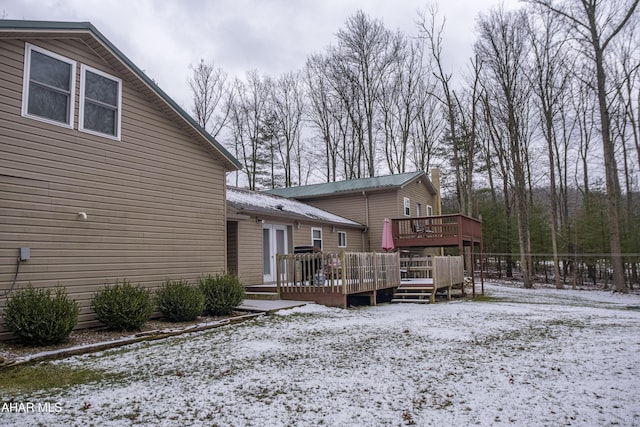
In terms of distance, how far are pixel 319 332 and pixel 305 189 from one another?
15.3 m

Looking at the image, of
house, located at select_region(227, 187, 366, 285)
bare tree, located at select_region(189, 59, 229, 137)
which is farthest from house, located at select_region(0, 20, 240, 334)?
bare tree, located at select_region(189, 59, 229, 137)

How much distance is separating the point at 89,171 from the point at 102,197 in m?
0.50

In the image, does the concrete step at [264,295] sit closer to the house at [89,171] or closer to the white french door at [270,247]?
the house at [89,171]

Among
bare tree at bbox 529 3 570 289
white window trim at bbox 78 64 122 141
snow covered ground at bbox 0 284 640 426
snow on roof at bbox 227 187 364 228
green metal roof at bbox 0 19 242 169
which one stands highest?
bare tree at bbox 529 3 570 289

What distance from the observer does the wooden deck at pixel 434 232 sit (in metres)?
15.3

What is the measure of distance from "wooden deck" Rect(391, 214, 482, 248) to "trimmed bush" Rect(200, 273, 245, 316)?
8850mm

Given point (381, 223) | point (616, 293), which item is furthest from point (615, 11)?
point (381, 223)

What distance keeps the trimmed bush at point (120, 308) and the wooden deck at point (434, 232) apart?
11.1m

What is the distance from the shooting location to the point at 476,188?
32.0 m

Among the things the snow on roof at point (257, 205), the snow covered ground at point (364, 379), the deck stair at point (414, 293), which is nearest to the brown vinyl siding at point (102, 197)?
the snow on roof at point (257, 205)

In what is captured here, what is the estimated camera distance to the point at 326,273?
10.6 meters

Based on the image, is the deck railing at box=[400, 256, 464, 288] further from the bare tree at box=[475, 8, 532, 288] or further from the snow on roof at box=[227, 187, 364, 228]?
the bare tree at box=[475, 8, 532, 288]

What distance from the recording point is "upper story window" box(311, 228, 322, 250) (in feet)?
51.1

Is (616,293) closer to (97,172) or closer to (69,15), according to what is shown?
(97,172)
